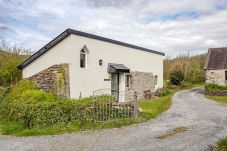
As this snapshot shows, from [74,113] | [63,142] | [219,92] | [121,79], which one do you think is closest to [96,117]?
[74,113]

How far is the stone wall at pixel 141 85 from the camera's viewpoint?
74.1ft

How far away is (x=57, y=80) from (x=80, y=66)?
1.79 m

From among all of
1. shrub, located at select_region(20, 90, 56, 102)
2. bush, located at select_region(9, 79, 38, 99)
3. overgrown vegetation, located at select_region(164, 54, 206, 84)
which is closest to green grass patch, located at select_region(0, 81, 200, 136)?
shrub, located at select_region(20, 90, 56, 102)

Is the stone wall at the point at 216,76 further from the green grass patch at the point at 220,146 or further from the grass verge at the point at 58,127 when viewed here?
the green grass patch at the point at 220,146

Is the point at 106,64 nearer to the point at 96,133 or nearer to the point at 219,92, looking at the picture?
the point at 96,133

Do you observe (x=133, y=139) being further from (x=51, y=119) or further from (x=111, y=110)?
(x=51, y=119)

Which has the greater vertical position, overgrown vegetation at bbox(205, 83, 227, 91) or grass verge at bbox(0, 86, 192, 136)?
overgrown vegetation at bbox(205, 83, 227, 91)

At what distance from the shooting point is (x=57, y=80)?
15.4 m

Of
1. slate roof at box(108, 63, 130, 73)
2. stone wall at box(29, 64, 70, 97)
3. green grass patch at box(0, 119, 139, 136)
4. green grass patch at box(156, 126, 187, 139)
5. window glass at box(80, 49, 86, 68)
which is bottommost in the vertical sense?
green grass patch at box(156, 126, 187, 139)

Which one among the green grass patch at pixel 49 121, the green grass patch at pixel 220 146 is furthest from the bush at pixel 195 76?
the green grass patch at pixel 220 146

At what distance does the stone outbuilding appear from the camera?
32.6 meters

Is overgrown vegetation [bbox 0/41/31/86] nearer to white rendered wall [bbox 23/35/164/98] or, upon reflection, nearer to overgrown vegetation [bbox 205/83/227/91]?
white rendered wall [bbox 23/35/164/98]

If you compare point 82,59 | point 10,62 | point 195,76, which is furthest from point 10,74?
point 195,76

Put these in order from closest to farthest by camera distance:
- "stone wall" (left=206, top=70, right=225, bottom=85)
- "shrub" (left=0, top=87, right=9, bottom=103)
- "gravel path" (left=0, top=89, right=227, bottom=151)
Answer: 1. "gravel path" (left=0, top=89, right=227, bottom=151)
2. "shrub" (left=0, top=87, right=9, bottom=103)
3. "stone wall" (left=206, top=70, right=225, bottom=85)
